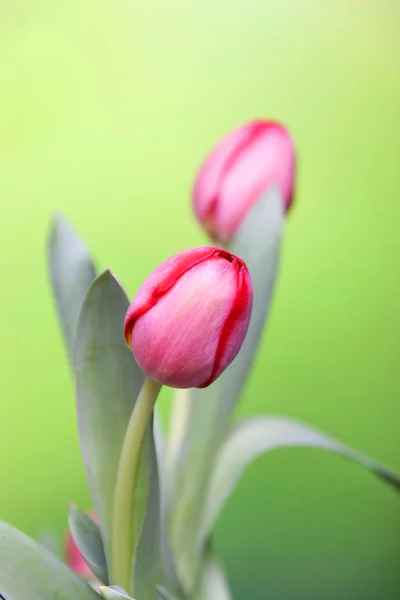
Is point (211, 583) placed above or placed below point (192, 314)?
below

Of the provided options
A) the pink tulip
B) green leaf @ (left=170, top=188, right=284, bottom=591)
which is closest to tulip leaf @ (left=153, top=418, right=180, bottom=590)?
green leaf @ (left=170, top=188, right=284, bottom=591)

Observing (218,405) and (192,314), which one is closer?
(192,314)

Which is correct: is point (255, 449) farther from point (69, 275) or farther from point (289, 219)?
point (289, 219)

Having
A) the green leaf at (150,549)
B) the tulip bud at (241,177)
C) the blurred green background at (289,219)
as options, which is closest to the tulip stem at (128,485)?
the green leaf at (150,549)

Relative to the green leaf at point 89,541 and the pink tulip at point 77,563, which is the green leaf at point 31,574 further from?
the pink tulip at point 77,563

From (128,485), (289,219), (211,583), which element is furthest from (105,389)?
(289,219)

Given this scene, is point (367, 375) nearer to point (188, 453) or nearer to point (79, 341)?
point (188, 453)
